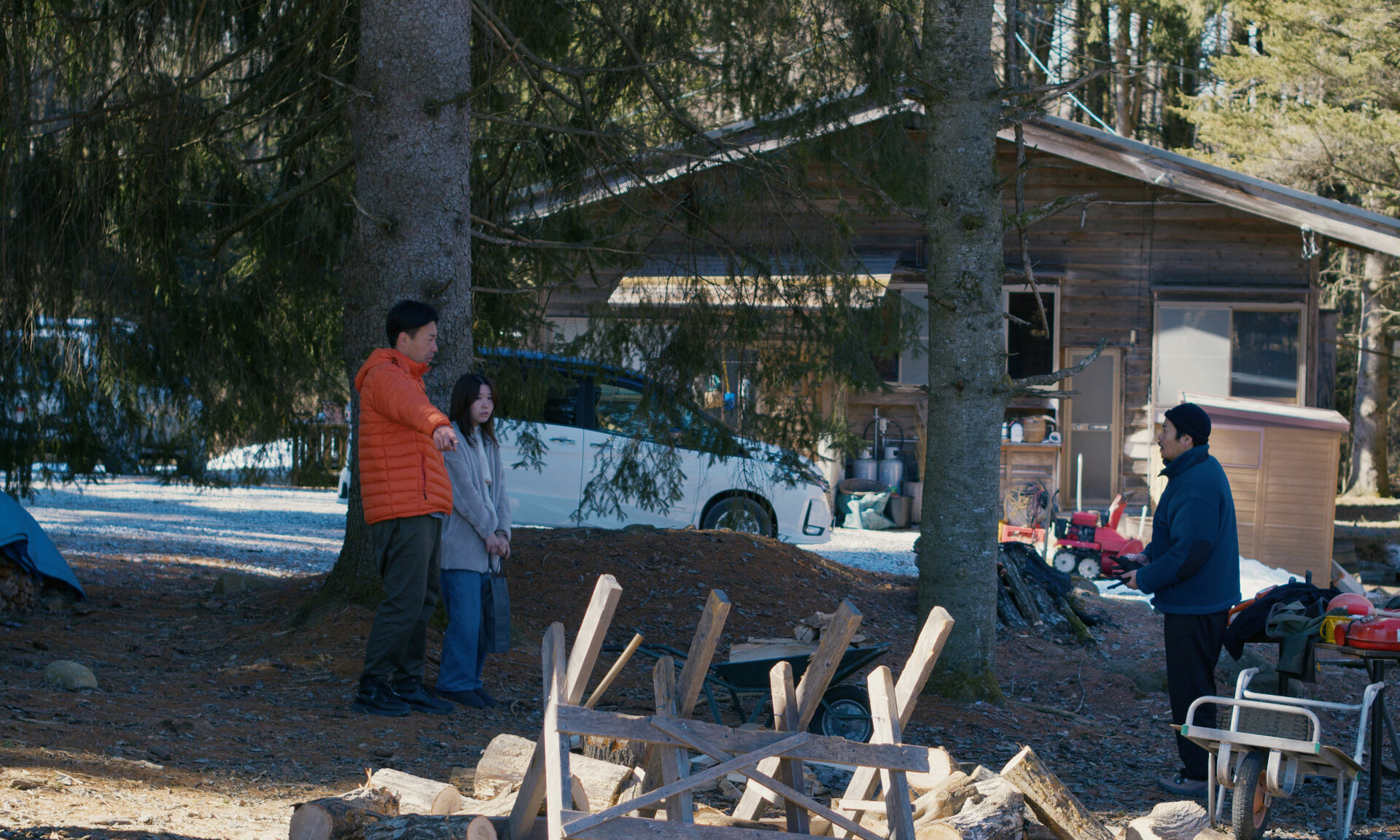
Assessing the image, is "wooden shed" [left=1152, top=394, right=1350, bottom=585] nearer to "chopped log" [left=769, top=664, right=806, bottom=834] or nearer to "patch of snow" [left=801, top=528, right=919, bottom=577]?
"patch of snow" [left=801, top=528, right=919, bottom=577]

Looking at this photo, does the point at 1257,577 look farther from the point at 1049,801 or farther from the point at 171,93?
the point at 171,93

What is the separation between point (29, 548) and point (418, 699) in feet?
12.0

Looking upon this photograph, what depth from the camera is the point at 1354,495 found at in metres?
22.4

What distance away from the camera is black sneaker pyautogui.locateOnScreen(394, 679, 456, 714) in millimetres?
5457

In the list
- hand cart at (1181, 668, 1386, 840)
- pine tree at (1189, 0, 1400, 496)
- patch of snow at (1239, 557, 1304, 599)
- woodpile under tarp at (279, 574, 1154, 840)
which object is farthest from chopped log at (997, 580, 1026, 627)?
pine tree at (1189, 0, 1400, 496)

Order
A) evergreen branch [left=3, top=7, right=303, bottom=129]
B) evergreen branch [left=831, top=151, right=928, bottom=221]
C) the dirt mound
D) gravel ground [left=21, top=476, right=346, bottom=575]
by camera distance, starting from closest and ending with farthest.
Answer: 1. the dirt mound
2. evergreen branch [left=3, top=7, right=303, bottom=129]
3. evergreen branch [left=831, top=151, right=928, bottom=221]
4. gravel ground [left=21, top=476, right=346, bottom=575]

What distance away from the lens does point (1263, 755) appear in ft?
14.4

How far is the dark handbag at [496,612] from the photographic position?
572cm

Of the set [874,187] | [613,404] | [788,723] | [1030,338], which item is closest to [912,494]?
[1030,338]

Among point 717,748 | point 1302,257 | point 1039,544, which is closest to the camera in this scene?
point 717,748

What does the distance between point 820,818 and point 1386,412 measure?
2247 centimetres

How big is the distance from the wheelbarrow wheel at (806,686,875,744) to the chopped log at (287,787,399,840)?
7.44ft

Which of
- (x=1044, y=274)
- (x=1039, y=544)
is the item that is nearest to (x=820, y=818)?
(x=1039, y=544)

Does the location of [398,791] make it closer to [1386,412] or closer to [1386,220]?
[1386,220]
